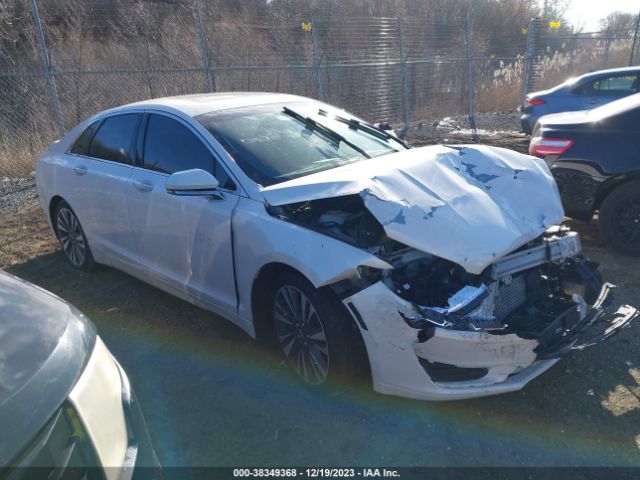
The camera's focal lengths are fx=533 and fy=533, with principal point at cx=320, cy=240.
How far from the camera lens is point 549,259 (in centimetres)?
319

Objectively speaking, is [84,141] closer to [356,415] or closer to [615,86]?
[356,415]

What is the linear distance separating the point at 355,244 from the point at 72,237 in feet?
11.5

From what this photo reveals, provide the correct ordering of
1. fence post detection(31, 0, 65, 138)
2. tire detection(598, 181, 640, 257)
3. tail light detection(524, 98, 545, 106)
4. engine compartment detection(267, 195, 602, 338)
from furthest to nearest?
tail light detection(524, 98, 545, 106)
fence post detection(31, 0, 65, 138)
tire detection(598, 181, 640, 257)
engine compartment detection(267, 195, 602, 338)

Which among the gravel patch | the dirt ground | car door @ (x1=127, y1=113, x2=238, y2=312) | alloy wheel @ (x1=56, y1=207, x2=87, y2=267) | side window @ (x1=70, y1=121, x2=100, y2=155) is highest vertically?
side window @ (x1=70, y1=121, x2=100, y2=155)

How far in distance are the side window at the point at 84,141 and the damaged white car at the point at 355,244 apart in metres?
0.64

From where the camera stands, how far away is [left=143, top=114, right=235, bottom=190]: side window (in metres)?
3.59

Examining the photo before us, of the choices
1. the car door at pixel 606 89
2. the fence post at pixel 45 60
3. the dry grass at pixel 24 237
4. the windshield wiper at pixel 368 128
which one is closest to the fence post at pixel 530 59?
the car door at pixel 606 89

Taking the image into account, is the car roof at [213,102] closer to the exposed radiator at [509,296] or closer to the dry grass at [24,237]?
the exposed radiator at [509,296]

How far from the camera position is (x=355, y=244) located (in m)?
2.87

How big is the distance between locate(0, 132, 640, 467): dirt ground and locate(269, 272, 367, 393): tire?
18 centimetres

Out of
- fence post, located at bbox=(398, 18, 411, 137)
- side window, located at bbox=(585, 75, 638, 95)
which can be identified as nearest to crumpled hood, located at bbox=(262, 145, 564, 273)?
side window, located at bbox=(585, 75, 638, 95)

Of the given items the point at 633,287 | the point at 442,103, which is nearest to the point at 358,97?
the point at 442,103

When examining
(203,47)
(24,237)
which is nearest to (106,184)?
(24,237)

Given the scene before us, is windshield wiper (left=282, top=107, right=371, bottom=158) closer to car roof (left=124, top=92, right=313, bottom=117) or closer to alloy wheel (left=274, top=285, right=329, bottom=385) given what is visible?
car roof (left=124, top=92, right=313, bottom=117)
